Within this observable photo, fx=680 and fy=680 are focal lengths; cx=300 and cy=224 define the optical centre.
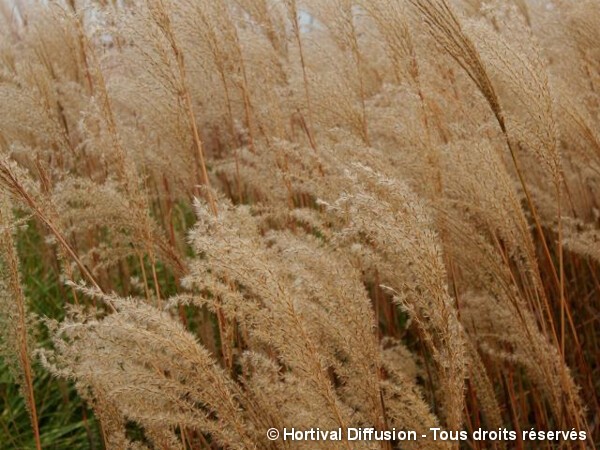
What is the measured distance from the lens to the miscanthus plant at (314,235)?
4.89ft

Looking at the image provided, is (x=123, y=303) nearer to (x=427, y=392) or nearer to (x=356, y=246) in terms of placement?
(x=356, y=246)

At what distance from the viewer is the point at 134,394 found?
156cm

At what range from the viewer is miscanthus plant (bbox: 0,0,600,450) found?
4.89 feet

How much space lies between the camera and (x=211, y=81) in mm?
3186

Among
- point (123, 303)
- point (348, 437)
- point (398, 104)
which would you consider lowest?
point (348, 437)

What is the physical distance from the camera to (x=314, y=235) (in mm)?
2678

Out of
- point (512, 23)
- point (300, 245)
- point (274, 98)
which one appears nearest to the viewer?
point (300, 245)

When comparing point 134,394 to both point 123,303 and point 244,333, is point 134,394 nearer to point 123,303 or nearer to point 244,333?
point 123,303

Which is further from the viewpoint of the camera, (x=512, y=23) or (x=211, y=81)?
(x=211, y=81)

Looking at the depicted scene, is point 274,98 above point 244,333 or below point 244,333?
above

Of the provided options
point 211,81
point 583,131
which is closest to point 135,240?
point 211,81

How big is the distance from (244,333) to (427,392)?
898 mm

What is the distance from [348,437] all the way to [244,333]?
3.00 feet

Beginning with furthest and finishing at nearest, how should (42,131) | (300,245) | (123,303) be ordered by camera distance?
(42,131) → (300,245) → (123,303)
